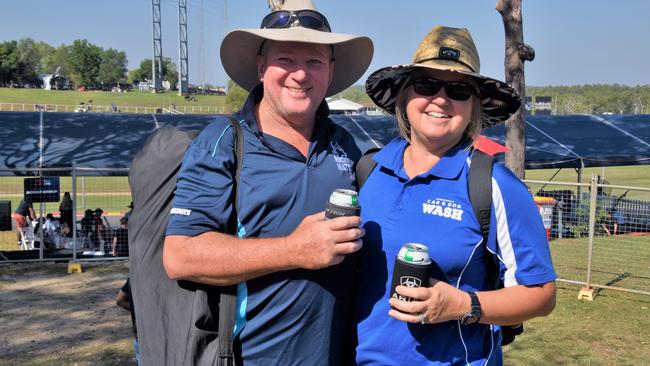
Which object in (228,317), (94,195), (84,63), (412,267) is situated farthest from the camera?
(84,63)

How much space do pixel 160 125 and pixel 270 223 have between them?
11228 mm

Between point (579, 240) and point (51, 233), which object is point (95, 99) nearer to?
point (51, 233)

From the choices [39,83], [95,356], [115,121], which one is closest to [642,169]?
[115,121]

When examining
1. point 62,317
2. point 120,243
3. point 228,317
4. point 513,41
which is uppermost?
point 513,41

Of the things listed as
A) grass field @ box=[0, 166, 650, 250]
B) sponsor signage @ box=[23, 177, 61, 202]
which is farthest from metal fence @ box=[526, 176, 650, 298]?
sponsor signage @ box=[23, 177, 61, 202]

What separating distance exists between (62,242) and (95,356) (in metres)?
6.47

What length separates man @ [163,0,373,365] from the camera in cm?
180

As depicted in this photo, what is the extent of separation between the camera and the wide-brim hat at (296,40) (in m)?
2.11

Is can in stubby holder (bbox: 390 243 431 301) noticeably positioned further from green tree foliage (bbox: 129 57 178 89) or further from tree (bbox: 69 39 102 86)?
green tree foliage (bbox: 129 57 178 89)

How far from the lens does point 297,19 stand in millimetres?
2219

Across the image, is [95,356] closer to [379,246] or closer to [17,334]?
[17,334]

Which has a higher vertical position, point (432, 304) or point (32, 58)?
point (32, 58)

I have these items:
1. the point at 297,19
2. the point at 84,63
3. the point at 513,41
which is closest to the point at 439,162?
the point at 297,19

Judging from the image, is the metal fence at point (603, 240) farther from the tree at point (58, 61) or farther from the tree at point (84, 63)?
the tree at point (58, 61)
